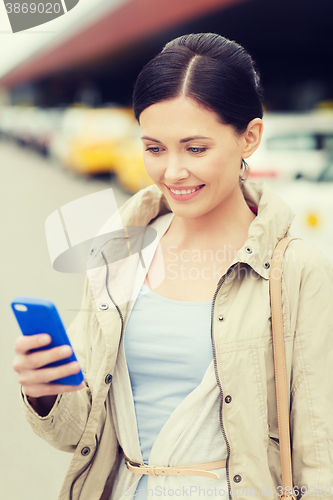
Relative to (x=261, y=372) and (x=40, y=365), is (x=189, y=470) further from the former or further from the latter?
(x=40, y=365)

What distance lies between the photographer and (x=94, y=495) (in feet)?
5.23

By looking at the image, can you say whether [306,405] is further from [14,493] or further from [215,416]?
[14,493]

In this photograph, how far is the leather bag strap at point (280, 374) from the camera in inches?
53.2

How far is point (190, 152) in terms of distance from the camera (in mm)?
1418

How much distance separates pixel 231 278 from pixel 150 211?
551 mm

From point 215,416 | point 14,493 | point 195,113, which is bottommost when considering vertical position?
point 14,493

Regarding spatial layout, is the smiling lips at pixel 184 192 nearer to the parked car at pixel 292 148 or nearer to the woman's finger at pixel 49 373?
the woman's finger at pixel 49 373

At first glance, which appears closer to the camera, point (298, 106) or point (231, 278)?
point (231, 278)

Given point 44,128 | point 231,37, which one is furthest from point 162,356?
point 44,128

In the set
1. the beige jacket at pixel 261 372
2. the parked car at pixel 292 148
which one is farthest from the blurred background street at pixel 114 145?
the beige jacket at pixel 261 372

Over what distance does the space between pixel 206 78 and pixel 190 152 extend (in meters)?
0.22

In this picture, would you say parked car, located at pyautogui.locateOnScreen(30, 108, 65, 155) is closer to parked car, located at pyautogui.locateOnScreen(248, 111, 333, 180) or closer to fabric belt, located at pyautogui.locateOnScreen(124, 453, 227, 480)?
parked car, located at pyautogui.locateOnScreen(248, 111, 333, 180)

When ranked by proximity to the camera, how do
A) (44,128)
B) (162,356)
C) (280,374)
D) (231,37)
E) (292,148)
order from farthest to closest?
(44,128) < (231,37) < (292,148) < (162,356) < (280,374)

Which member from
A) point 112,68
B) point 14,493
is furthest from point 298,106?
point 14,493
